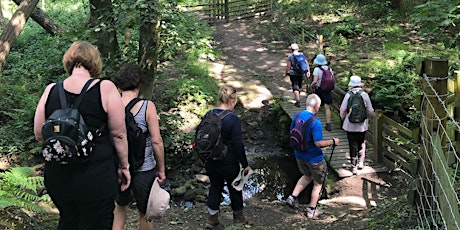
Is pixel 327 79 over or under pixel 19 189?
over

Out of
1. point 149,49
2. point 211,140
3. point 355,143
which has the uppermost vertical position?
point 149,49

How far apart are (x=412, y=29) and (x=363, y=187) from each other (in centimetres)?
1202

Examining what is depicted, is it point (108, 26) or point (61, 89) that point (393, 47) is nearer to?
A: point (108, 26)

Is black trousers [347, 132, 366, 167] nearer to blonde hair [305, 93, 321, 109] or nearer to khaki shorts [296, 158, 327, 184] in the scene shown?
khaki shorts [296, 158, 327, 184]

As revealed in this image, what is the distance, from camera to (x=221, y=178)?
558cm

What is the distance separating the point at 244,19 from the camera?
22.9 meters

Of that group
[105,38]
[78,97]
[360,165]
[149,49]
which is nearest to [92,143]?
[78,97]

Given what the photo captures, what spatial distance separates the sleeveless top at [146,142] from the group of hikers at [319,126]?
8.83ft

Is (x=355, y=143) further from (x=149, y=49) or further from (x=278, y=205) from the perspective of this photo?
(x=149, y=49)

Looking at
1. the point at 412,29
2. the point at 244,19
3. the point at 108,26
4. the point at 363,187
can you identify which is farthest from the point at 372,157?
the point at 244,19

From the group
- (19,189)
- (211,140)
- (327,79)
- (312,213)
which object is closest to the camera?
(19,189)

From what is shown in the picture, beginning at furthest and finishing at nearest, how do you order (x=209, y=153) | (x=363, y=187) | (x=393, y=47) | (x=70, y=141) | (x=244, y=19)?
(x=244, y=19)
(x=393, y=47)
(x=363, y=187)
(x=209, y=153)
(x=70, y=141)

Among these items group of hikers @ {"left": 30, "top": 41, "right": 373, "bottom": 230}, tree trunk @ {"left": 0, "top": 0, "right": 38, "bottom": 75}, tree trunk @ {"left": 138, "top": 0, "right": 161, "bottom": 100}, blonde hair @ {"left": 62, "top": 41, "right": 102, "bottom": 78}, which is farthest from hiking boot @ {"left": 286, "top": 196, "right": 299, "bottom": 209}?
tree trunk @ {"left": 0, "top": 0, "right": 38, "bottom": 75}

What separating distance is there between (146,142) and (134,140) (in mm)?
274
